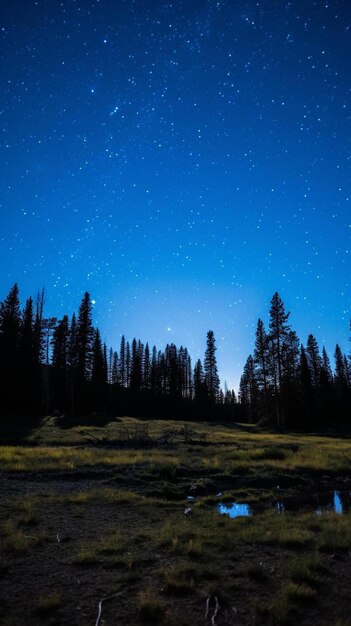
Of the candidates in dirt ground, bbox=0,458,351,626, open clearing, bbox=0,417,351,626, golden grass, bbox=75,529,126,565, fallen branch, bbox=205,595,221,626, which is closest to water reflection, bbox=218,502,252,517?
open clearing, bbox=0,417,351,626

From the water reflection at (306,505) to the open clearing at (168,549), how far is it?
182 millimetres

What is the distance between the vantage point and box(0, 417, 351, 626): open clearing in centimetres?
558

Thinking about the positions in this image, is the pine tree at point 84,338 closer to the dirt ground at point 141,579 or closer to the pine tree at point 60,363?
the pine tree at point 60,363

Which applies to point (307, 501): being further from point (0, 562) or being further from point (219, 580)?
point (0, 562)

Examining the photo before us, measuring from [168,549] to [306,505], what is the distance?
7132mm

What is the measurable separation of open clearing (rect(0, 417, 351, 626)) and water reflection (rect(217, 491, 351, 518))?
0.18 metres

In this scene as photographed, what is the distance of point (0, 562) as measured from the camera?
7117 millimetres

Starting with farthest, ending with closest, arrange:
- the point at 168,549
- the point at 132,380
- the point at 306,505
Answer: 1. the point at 132,380
2. the point at 306,505
3. the point at 168,549

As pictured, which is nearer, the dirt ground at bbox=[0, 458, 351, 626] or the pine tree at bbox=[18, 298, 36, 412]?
the dirt ground at bbox=[0, 458, 351, 626]

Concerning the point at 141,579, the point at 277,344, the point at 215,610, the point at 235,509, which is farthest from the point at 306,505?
the point at 277,344

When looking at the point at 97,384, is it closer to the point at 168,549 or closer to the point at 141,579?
the point at 168,549

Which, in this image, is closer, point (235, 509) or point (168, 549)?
point (168, 549)

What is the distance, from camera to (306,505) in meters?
13.4

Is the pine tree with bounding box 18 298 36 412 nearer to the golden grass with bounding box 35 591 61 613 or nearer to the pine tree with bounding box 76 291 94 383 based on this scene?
the pine tree with bounding box 76 291 94 383
